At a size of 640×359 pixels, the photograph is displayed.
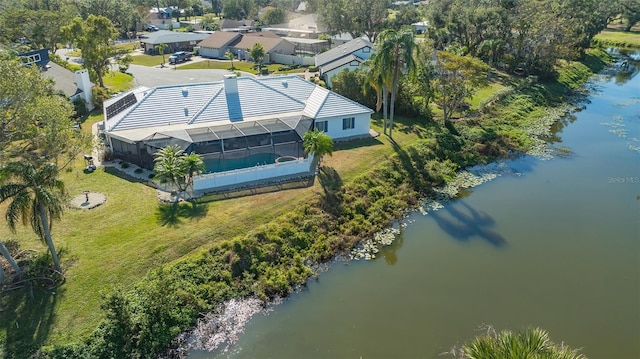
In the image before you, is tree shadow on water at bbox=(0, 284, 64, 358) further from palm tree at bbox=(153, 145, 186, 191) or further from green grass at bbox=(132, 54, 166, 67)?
green grass at bbox=(132, 54, 166, 67)

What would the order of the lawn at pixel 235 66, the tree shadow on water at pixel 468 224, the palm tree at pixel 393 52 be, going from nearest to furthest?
the tree shadow on water at pixel 468 224
the palm tree at pixel 393 52
the lawn at pixel 235 66

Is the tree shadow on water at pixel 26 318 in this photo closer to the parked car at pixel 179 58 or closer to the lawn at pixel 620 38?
the parked car at pixel 179 58

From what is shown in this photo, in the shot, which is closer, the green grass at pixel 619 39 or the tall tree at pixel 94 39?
the tall tree at pixel 94 39

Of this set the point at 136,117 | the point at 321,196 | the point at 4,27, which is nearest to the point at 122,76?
the point at 4,27

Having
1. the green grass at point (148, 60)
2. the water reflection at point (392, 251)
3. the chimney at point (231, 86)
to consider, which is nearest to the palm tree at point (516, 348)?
the water reflection at point (392, 251)

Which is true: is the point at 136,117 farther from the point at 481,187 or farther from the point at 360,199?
the point at 481,187

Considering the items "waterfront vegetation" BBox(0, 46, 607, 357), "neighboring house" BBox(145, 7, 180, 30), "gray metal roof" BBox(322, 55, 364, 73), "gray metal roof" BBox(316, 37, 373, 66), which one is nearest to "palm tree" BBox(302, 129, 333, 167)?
"waterfront vegetation" BBox(0, 46, 607, 357)
